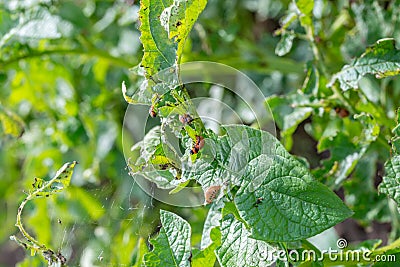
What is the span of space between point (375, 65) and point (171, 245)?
323mm

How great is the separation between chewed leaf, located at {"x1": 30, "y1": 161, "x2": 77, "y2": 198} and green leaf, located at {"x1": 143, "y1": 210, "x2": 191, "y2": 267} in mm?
105

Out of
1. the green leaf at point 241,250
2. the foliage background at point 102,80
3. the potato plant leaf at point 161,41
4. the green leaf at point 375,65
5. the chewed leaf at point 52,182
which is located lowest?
the green leaf at point 241,250

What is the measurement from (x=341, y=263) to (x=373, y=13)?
0.46 meters

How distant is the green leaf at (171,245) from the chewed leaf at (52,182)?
0.11m

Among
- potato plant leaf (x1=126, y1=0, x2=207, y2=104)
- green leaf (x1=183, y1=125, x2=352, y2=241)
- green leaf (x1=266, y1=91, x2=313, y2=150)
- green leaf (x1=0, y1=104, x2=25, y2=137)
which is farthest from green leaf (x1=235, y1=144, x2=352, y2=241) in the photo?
green leaf (x1=0, y1=104, x2=25, y2=137)

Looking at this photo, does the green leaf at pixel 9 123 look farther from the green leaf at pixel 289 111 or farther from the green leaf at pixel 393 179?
the green leaf at pixel 393 179

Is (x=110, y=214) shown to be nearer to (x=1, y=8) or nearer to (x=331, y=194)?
(x=331, y=194)

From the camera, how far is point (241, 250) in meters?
0.55

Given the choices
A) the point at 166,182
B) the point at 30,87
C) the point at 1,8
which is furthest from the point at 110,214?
the point at 30,87

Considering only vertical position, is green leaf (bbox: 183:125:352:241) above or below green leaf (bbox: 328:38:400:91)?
below

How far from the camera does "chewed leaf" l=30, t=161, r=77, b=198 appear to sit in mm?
575

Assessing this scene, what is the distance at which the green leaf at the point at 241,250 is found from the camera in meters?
0.54

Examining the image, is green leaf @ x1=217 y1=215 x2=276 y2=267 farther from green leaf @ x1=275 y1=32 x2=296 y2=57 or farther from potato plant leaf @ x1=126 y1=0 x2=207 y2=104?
green leaf @ x1=275 y1=32 x2=296 y2=57

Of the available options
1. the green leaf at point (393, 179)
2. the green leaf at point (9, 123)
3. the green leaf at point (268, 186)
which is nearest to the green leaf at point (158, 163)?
the green leaf at point (268, 186)
